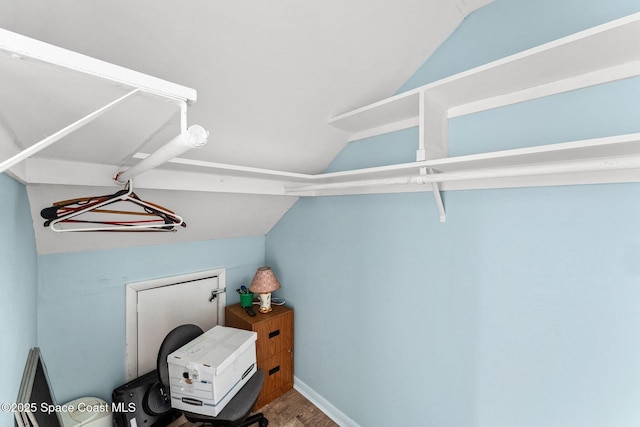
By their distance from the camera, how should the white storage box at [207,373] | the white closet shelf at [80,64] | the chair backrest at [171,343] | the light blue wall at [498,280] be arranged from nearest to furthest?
the white closet shelf at [80,64] < the light blue wall at [498,280] < the white storage box at [207,373] < the chair backrest at [171,343]

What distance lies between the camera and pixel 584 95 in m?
1.08

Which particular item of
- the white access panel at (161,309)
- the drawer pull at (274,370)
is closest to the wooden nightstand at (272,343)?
the drawer pull at (274,370)

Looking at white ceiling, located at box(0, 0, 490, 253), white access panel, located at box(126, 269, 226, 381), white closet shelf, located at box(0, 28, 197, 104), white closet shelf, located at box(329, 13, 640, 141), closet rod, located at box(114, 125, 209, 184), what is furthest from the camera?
white access panel, located at box(126, 269, 226, 381)

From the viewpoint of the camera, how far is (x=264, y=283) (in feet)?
7.64

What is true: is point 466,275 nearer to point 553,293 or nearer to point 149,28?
point 553,293

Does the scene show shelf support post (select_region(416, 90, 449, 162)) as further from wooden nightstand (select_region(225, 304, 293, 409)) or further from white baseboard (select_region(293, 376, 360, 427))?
white baseboard (select_region(293, 376, 360, 427))

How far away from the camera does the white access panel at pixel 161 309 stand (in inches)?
79.0

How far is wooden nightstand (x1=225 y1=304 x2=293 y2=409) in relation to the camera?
219cm

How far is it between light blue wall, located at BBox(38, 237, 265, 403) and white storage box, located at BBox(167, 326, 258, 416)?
62 cm

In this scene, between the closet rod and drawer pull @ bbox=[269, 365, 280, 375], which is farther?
drawer pull @ bbox=[269, 365, 280, 375]

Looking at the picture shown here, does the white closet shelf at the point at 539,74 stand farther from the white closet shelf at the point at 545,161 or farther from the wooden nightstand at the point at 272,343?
the wooden nightstand at the point at 272,343

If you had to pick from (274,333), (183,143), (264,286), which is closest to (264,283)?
(264,286)

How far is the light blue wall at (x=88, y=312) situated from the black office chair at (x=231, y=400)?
1.64ft

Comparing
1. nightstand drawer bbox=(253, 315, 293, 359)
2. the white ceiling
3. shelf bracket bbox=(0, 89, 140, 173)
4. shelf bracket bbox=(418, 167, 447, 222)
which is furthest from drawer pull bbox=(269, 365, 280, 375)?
shelf bracket bbox=(0, 89, 140, 173)
